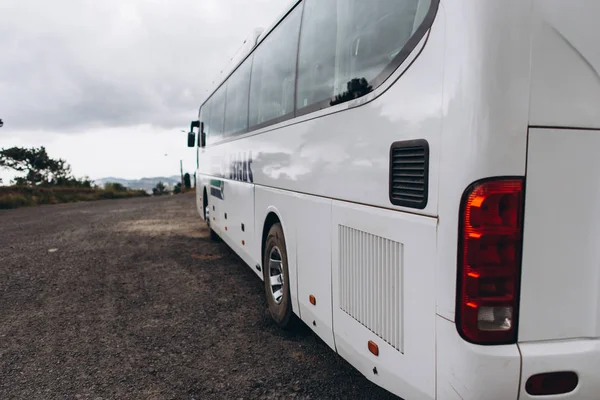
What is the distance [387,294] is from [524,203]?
886 millimetres

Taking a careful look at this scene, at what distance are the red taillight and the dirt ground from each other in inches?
61.8

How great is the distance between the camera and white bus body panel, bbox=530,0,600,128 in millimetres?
1767

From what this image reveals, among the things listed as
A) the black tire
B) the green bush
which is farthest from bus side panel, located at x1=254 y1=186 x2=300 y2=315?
the green bush

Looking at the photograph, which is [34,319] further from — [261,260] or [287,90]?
[287,90]

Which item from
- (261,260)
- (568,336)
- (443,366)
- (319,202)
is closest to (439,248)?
(443,366)

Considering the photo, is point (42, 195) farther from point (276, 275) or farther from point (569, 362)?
point (569, 362)

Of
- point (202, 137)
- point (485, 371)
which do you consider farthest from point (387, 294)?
point (202, 137)

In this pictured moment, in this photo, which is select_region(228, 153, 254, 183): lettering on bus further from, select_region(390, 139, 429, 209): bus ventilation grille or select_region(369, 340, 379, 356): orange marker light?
select_region(390, 139, 429, 209): bus ventilation grille

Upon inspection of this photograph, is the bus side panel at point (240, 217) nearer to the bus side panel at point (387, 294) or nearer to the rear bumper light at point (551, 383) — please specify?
the bus side panel at point (387, 294)

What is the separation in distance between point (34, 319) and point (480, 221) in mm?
4958

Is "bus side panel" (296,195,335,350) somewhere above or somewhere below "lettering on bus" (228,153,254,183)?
below

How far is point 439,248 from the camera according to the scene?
193 cm

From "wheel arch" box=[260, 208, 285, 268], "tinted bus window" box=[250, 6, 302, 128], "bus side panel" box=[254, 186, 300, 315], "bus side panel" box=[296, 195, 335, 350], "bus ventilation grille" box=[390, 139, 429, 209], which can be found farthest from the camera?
"wheel arch" box=[260, 208, 285, 268]

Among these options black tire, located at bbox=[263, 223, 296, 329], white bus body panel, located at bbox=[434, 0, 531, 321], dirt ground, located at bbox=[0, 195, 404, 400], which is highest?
white bus body panel, located at bbox=[434, 0, 531, 321]
